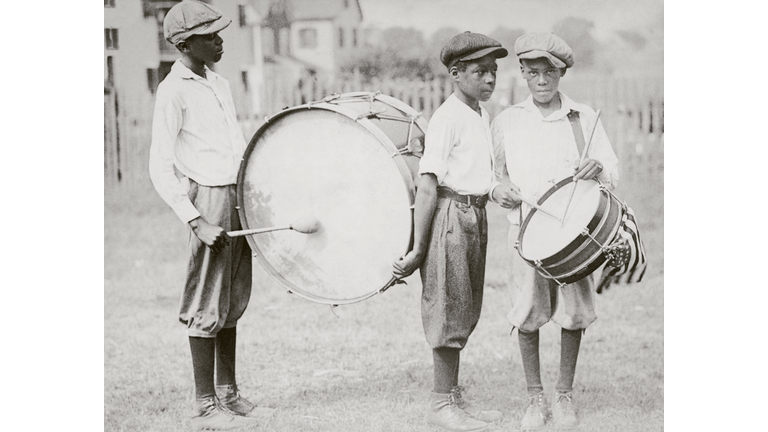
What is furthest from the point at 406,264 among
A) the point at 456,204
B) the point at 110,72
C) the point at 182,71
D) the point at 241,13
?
the point at 110,72

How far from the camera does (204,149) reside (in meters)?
4.54

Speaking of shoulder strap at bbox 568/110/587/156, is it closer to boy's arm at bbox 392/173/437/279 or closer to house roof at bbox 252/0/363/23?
→ boy's arm at bbox 392/173/437/279

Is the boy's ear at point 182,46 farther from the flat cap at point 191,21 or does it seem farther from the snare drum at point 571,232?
the snare drum at point 571,232

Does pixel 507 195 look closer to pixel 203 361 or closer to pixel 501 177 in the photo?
pixel 501 177

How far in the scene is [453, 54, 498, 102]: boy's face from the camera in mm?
4387

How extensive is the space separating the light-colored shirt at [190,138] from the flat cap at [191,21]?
144 millimetres

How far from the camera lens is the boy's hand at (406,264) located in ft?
14.1

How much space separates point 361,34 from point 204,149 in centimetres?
130

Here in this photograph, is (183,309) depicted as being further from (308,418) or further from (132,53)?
(132,53)

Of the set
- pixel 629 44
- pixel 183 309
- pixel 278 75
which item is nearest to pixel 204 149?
pixel 183 309

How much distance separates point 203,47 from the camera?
4.54m

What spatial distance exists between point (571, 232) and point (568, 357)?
2.43 ft

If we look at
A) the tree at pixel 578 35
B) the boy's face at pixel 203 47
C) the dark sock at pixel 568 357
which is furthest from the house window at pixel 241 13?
the dark sock at pixel 568 357

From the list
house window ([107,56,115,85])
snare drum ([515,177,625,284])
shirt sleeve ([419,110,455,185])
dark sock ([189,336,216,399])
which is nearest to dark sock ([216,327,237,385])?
dark sock ([189,336,216,399])
